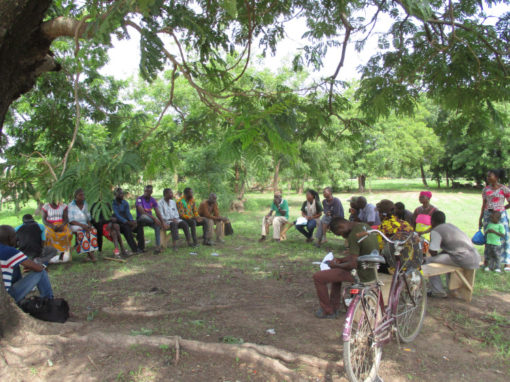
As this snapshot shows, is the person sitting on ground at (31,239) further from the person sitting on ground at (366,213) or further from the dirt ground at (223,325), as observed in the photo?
the person sitting on ground at (366,213)

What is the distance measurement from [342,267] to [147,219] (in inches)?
210

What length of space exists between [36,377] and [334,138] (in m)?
4.83

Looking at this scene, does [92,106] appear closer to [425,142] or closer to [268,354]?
[268,354]

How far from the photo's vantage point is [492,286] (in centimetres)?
557

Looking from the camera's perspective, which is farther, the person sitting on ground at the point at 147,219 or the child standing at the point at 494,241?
the person sitting on ground at the point at 147,219

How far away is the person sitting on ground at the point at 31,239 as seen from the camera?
5.99m

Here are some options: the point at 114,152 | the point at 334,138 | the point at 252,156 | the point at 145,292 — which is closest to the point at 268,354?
the point at 252,156

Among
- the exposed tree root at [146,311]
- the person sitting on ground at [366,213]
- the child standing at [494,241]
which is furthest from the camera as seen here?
the person sitting on ground at [366,213]

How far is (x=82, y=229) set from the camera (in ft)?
23.4

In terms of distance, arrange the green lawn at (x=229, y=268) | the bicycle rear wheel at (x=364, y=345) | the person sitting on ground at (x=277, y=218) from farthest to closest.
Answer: the person sitting on ground at (x=277, y=218) < the green lawn at (x=229, y=268) < the bicycle rear wheel at (x=364, y=345)

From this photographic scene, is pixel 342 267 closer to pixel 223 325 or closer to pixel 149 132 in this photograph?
pixel 223 325

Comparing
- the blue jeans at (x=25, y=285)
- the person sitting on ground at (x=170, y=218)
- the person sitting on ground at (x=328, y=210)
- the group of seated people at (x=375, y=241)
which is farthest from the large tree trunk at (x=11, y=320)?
the person sitting on ground at (x=328, y=210)

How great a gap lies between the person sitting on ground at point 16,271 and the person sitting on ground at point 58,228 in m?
2.89

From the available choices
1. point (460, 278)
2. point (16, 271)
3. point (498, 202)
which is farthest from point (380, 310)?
point (498, 202)
